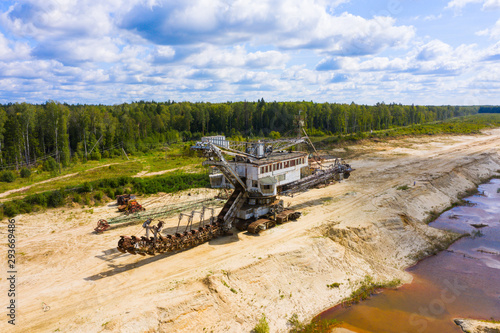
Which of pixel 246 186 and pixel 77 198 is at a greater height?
pixel 246 186

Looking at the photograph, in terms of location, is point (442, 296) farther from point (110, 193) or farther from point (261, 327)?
point (110, 193)

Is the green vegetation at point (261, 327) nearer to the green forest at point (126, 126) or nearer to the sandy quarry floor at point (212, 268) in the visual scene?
the sandy quarry floor at point (212, 268)

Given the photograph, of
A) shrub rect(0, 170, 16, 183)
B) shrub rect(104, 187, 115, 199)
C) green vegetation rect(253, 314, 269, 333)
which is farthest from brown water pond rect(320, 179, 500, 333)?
shrub rect(0, 170, 16, 183)

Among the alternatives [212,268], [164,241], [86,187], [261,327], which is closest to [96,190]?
[86,187]

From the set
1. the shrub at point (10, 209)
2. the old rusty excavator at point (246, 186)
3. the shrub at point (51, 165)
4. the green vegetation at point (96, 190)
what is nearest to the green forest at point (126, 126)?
the shrub at point (51, 165)

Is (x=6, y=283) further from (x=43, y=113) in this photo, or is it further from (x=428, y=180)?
(x=43, y=113)

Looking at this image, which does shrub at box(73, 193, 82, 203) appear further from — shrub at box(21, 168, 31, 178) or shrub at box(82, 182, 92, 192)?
shrub at box(21, 168, 31, 178)
